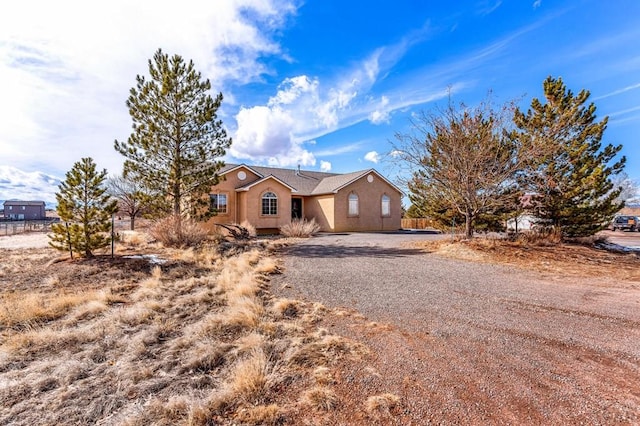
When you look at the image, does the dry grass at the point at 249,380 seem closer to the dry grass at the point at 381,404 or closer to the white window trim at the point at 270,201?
the dry grass at the point at 381,404

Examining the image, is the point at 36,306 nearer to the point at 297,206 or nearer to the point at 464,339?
the point at 464,339

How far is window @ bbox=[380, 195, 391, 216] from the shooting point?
81.7 ft

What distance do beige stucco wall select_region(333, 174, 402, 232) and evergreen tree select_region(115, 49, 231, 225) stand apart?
1025cm

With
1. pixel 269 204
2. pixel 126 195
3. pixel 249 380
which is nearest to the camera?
pixel 249 380

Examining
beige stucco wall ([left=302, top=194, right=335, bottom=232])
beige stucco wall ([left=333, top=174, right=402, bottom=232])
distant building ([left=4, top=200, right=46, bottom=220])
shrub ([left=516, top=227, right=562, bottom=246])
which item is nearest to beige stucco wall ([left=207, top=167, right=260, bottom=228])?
beige stucco wall ([left=302, top=194, right=335, bottom=232])

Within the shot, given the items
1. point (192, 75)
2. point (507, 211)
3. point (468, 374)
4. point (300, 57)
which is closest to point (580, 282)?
point (468, 374)

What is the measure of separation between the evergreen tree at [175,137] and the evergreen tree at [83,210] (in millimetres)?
3960

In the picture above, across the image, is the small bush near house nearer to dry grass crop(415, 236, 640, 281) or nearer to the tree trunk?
dry grass crop(415, 236, 640, 281)

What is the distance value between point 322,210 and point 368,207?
12.3 ft

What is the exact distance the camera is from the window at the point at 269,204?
2085 cm

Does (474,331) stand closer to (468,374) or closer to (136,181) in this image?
(468,374)

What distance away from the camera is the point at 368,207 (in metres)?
24.1

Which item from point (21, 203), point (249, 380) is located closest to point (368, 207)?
point (249, 380)

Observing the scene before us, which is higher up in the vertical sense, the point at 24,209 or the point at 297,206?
the point at 24,209
